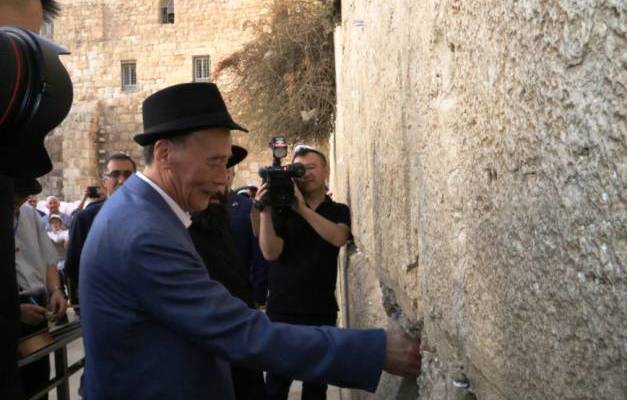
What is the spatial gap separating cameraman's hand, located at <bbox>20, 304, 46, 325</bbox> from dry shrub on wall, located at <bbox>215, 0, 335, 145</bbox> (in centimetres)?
452

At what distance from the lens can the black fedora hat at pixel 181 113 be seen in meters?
1.85

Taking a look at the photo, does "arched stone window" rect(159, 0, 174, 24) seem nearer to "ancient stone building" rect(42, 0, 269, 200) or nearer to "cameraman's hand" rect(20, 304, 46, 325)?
"ancient stone building" rect(42, 0, 269, 200)

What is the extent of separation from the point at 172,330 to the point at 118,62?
736 inches

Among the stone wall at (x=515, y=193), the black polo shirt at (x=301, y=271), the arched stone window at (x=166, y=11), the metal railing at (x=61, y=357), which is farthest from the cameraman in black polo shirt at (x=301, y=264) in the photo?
the arched stone window at (x=166, y=11)

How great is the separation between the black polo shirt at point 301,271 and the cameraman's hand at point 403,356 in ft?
5.95

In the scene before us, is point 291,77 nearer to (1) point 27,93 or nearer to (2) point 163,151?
(2) point 163,151

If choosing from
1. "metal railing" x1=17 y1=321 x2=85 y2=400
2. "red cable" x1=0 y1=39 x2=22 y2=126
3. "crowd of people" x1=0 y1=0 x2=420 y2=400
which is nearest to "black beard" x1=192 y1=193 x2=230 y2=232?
"metal railing" x1=17 y1=321 x2=85 y2=400

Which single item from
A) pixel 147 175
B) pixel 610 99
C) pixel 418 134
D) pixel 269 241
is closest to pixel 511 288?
pixel 610 99

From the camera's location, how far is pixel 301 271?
3.41 m

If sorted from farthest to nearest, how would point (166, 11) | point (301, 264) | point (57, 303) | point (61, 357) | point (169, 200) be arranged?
point (166, 11) < point (57, 303) < point (301, 264) < point (61, 357) < point (169, 200)

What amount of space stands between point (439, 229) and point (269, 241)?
214 centimetres

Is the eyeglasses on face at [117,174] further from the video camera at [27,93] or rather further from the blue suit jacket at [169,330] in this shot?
the video camera at [27,93]

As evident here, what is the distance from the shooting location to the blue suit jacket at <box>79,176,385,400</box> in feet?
4.94

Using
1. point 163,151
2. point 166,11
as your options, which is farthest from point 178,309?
point 166,11
